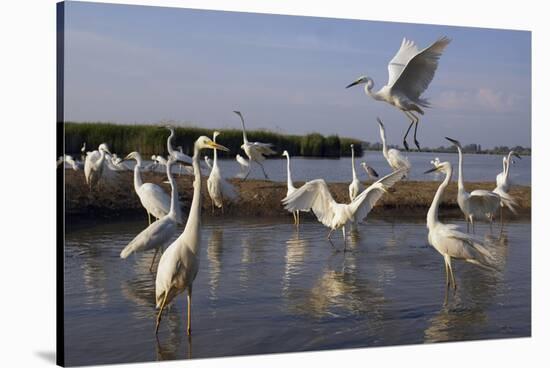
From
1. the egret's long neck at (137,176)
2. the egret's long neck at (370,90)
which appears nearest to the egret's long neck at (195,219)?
the egret's long neck at (137,176)

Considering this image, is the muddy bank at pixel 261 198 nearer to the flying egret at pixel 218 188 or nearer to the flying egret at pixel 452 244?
the flying egret at pixel 218 188

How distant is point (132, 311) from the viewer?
5395mm

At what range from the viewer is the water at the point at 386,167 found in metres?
6.72

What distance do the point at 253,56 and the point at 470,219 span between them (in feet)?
9.95

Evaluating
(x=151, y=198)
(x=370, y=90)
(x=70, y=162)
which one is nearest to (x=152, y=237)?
(x=151, y=198)

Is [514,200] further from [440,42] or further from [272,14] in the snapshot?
[272,14]

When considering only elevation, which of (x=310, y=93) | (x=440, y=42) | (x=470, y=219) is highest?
(x=440, y=42)

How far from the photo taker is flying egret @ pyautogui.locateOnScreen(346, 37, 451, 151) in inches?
249

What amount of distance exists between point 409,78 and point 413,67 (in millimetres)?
105

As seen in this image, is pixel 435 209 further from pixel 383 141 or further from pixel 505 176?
pixel 505 176

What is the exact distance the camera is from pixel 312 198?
681cm

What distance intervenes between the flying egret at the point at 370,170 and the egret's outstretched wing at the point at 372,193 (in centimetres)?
21

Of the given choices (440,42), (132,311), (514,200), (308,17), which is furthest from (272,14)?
(514,200)

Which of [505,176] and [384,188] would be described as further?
[505,176]
